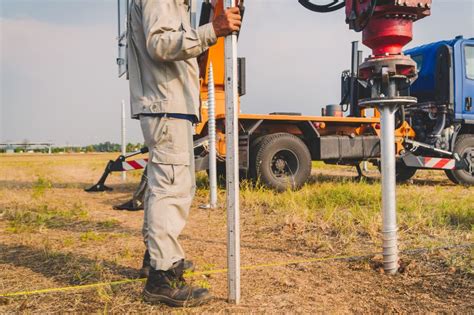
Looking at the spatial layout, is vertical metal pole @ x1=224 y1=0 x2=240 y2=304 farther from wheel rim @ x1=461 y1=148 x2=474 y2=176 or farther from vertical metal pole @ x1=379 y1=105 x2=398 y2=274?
wheel rim @ x1=461 y1=148 x2=474 y2=176

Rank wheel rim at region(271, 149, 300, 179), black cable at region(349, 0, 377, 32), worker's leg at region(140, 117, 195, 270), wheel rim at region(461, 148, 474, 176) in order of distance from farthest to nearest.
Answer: wheel rim at region(461, 148, 474, 176) → wheel rim at region(271, 149, 300, 179) → black cable at region(349, 0, 377, 32) → worker's leg at region(140, 117, 195, 270)

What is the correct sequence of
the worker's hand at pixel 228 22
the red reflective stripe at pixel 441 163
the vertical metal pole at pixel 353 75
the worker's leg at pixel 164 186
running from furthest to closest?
the vertical metal pole at pixel 353 75 < the red reflective stripe at pixel 441 163 < the worker's leg at pixel 164 186 < the worker's hand at pixel 228 22

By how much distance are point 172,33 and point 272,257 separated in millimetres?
1710

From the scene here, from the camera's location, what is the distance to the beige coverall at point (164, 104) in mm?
2176

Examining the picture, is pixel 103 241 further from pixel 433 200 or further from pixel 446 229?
pixel 433 200

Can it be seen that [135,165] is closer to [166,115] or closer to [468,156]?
[166,115]

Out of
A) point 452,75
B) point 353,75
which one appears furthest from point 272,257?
point 452,75

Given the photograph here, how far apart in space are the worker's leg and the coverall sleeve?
341 mm

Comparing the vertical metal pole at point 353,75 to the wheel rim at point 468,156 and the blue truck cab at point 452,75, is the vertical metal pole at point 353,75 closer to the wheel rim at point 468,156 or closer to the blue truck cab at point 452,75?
the blue truck cab at point 452,75

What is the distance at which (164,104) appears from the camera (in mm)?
2266

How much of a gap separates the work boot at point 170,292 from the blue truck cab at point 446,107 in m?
6.03

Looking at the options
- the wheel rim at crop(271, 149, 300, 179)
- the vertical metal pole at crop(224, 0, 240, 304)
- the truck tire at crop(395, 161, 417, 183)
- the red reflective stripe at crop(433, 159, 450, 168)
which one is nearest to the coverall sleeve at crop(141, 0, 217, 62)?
the vertical metal pole at crop(224, 0, 240, 304)

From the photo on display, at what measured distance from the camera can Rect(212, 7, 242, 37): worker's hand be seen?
214 centimetres

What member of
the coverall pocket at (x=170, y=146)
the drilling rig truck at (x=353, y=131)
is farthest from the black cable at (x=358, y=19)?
the drilling rig truck at (x=353, y=131)
